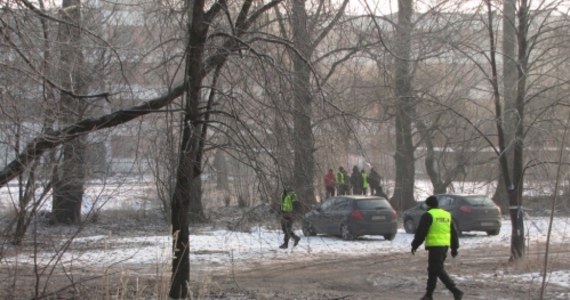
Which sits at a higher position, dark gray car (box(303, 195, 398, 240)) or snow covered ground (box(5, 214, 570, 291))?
dark gray car (box(303, 195, 398, 240))

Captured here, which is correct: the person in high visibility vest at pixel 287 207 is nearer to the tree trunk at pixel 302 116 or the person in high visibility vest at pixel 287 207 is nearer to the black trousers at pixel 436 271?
the tree trunk at pixel 302 116

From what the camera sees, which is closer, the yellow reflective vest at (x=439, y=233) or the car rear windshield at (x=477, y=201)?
the yellow reflective vest at (x=439, y=233)

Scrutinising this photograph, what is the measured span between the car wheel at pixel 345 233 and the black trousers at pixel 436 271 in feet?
35.2

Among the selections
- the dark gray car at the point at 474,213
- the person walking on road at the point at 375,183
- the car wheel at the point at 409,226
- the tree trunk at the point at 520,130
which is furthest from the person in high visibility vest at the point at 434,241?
the person walking on road at the point at 375,183

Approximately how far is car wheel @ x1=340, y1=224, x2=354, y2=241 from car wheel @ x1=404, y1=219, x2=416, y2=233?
3380 mm

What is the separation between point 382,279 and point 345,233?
25.7 ft

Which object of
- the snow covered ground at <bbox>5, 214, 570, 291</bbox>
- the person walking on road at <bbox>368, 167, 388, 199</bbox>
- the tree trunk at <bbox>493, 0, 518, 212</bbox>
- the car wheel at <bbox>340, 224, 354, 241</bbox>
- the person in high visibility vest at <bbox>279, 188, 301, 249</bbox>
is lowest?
the snow covered ground at <bbox>5, 214, 570, 291</bbox>

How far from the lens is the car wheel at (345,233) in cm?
2266

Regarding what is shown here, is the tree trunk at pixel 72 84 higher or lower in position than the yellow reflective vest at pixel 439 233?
higher

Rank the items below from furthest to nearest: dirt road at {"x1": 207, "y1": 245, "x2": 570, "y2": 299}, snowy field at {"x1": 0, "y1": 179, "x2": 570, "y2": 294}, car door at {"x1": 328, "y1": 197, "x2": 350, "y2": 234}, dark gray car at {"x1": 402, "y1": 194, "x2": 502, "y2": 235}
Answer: dark gray car at {"x1": 402, "y1": 194, "x2": 502, "y2": 235} → car door at {"x1": 328, "y1": 197, "x2": 350, "y2": 234} → snowy field at {"x1": 0, "y1": 179, "x2": 570, "y2": 294} → dirt road at {"x1": 207, "y1": 245, "x2": 570, "y2": 299}

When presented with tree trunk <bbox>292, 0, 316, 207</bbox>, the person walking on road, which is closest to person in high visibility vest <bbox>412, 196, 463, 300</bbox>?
tree trunk <bbox>292, 0, 316, 207</bbox>

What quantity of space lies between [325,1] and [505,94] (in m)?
8.93

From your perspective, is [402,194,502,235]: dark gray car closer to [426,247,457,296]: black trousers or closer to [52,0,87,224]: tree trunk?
[426,247,457,296]: black trousers

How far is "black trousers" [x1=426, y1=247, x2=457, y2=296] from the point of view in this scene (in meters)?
11.7
